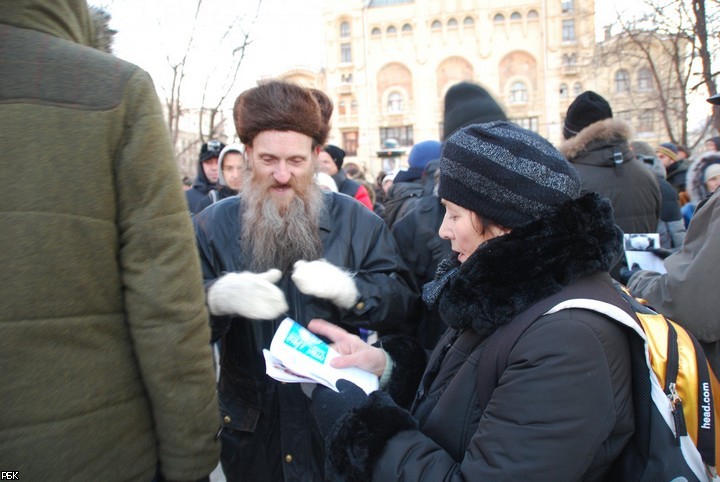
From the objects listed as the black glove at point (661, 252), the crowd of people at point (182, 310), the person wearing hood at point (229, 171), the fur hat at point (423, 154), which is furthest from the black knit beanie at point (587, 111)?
the person wearing hood at point (229, 171)

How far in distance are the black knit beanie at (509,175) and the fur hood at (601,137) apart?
244 centimetres

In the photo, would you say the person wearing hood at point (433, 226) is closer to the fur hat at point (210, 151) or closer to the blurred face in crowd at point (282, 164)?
the blurred face in crowd at point (282, 164)

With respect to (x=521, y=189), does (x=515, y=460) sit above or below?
below

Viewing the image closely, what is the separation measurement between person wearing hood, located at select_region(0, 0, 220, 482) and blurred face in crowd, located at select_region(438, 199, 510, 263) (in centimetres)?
74

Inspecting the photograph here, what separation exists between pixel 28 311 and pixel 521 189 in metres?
1.21

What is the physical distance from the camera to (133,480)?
1.30m

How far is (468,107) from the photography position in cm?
288

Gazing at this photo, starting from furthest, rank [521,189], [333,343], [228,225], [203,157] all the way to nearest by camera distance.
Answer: [203,157] → [228,225] → [333,343] → [521,189]

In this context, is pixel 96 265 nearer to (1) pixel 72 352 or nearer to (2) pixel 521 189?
(1) pixel 72 352

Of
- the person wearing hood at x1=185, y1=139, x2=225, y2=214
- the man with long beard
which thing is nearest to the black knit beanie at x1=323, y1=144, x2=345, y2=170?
the person wearing hood at x1=185, y1=139, x2=225, y2=214

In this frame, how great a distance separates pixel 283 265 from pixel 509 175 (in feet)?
A: 3.73

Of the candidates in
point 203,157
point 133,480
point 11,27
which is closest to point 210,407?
point 133,480

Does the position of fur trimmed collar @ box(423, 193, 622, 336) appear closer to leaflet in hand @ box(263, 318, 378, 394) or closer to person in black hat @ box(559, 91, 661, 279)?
leaflet in hand @ box(263, 318, 378, 394)

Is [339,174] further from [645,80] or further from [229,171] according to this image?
[645,80]
